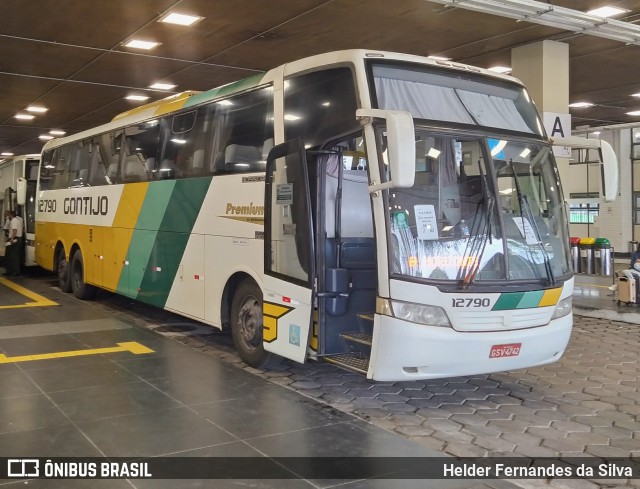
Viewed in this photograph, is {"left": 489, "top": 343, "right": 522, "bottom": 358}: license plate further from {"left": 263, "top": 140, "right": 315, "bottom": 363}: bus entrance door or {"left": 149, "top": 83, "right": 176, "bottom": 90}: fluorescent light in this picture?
{"left": 149, "top": 83, "right": 176, "bottom": 90}: fluorescent light

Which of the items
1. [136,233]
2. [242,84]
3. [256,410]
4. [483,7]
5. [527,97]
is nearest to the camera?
[256,410]

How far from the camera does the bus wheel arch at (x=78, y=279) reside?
1311cm

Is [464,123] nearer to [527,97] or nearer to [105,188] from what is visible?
[527,97]

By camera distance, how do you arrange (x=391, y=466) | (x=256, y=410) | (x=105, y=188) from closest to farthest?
(x=391, y=466)
(x=256, y=410)
(x=105, y=188)

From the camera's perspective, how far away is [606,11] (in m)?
9.88

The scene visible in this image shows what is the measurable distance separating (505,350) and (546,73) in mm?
7396

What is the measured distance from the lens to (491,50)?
1219 centimetres

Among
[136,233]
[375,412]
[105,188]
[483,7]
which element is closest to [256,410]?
[375,412]

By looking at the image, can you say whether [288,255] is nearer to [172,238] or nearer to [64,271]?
[172,238]

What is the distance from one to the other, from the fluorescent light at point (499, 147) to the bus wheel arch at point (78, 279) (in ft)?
31.5

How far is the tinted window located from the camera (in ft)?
19.7

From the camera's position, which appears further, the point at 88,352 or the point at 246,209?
the point at 88,352

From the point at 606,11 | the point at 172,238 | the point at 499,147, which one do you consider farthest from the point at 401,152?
the point at 606,11

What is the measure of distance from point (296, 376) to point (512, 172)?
325 cm
